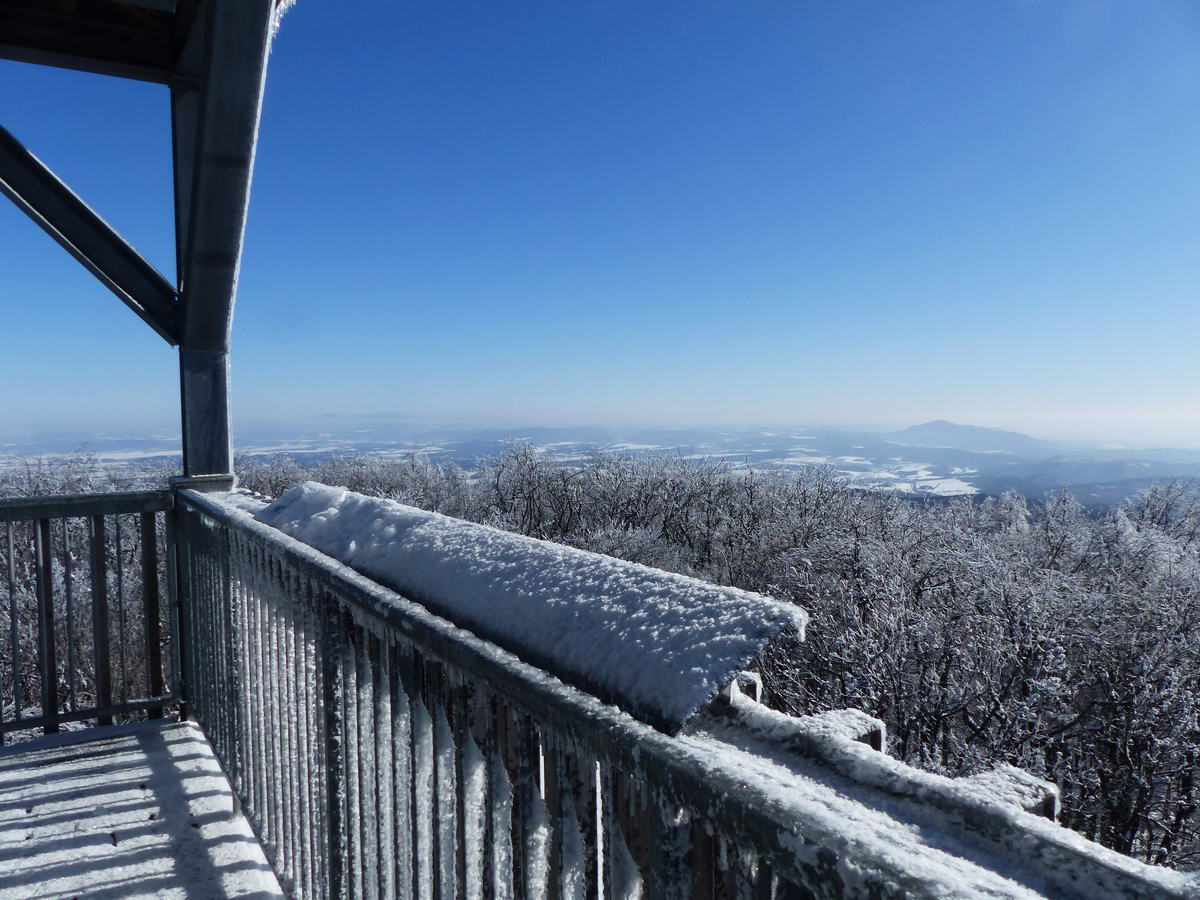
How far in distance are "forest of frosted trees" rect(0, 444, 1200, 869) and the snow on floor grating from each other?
15.2m

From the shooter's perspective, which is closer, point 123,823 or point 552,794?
point 552,794

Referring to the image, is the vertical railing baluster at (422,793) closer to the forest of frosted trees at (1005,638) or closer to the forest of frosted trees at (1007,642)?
the forest of frosted trees at (1005,638)

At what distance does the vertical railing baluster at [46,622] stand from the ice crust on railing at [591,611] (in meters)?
2.66

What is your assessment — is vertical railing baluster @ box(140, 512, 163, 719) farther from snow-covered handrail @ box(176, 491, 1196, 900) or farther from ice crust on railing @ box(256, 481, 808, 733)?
ice crust on railing @ box(256, 481, 808, 733)

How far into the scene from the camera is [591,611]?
942mm

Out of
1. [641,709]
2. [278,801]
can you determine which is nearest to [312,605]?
[278,801]

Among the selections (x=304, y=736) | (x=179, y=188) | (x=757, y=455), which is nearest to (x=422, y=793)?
(x=304, y=736)

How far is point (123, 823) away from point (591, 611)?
8.79ft

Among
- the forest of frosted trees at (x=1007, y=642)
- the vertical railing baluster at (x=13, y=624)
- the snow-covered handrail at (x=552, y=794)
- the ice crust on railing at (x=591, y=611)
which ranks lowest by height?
the forest of frosted trees at (x=1007, y=642)

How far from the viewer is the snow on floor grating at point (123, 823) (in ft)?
7.49

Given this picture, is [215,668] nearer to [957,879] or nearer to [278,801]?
[278,801]

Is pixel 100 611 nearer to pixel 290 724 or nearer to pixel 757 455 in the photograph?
pixel 290 724


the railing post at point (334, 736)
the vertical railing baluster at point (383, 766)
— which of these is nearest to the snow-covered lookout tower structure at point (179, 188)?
the railing post at point (334, 736)

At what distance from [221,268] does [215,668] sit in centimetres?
169
